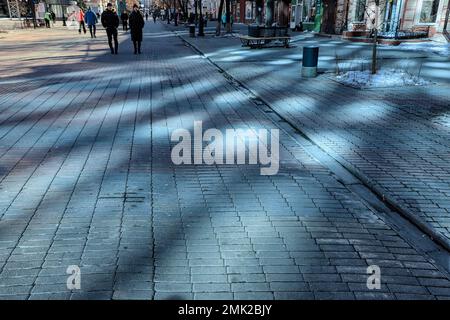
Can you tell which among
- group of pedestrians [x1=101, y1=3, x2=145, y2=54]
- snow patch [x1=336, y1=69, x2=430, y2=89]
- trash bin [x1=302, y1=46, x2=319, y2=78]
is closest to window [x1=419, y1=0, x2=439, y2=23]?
snow patch [x1=336, y1=69, x2=430, y2=89]

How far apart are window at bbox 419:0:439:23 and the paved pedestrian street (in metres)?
17.1

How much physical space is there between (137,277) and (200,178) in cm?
211

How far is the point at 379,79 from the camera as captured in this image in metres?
11.1

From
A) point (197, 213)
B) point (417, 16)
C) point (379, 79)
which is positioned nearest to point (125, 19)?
point (417, 16)

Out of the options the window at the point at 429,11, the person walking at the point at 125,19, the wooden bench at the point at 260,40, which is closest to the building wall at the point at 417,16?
the window at the point at 429,11

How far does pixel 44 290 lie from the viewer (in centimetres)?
285

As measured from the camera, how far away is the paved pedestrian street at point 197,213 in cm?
299

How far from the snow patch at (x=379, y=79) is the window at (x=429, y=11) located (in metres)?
12.9

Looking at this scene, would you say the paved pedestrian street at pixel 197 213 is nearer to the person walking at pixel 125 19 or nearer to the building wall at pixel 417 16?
the building wall at pixel 417 16

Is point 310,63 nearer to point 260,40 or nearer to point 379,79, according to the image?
point 379,79

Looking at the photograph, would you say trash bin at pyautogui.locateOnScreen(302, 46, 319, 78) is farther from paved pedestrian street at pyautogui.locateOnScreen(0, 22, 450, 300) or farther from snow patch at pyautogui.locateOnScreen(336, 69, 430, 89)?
paved pedestrian street at pyautogui.locateOnScreen(0, 22, 450, 300)

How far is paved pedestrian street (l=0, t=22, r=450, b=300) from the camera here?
2990 millimetres
